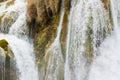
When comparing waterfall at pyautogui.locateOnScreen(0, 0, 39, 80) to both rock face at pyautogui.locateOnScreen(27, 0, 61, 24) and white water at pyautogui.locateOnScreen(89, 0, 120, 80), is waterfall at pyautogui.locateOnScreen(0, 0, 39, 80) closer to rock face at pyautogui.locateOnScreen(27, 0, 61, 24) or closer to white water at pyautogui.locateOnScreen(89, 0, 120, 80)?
rock face at pyautogui.locateOnScreen(27, 0, 61, 24)

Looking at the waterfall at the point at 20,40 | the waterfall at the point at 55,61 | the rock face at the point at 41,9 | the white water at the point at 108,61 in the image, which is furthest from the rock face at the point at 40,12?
the white water at the point at 108,61

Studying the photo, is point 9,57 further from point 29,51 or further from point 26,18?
point 26,18

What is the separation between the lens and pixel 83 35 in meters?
13.4

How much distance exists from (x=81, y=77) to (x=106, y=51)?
58.5 inches

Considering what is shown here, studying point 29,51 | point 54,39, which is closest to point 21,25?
point 29,51

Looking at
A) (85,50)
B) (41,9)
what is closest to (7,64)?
(41,9)

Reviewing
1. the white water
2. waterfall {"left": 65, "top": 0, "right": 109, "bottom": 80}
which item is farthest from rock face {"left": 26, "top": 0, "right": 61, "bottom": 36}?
the white water

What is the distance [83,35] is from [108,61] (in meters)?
1.51

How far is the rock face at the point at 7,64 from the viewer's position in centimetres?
1446

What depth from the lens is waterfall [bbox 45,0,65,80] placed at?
1382 centimetres

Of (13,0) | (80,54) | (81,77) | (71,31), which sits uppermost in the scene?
(13,0)

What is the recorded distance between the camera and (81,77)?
1300cm

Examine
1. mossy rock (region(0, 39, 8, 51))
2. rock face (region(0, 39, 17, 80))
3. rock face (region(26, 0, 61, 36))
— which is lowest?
rock face (region(0, 39, 17, 80))

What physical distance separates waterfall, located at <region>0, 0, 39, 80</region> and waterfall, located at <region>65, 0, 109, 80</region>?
236 cm
